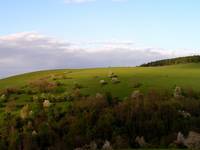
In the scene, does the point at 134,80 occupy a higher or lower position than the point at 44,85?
higher

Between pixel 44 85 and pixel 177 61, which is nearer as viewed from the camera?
pixel 44 85

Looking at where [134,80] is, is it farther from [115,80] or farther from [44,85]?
[44,85]

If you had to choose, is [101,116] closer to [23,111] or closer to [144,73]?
[23,111]

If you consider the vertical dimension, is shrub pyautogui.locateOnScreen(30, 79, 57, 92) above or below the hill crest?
below

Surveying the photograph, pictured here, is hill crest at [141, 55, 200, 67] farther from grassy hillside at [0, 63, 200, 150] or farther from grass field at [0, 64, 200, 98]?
grassy hillside at [0, 63, 200, 150]

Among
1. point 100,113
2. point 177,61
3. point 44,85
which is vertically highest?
point 177,61

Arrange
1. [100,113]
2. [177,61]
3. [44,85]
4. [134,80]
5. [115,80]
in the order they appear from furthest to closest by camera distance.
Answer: [177,61]
[134,80]
[115,80]
[44,85]
[100,113]

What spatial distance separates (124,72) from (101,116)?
63.4ft

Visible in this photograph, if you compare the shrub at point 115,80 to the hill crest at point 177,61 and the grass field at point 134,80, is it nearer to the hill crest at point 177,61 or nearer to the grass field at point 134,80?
the grass field at point 134,80

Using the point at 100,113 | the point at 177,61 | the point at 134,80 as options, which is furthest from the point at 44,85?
the point at 177,61

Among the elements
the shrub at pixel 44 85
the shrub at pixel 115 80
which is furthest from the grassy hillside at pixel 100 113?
the shrub at pixel 115 80

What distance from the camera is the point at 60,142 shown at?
3881 cm

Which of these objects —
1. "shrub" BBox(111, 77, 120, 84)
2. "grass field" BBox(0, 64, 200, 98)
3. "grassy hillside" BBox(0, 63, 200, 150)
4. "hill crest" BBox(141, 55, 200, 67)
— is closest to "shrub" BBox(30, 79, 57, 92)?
"grassy hillside" BBox(0, 63, 200, 150)

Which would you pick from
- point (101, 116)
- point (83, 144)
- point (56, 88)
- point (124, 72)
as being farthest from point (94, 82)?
point (83, 144)
